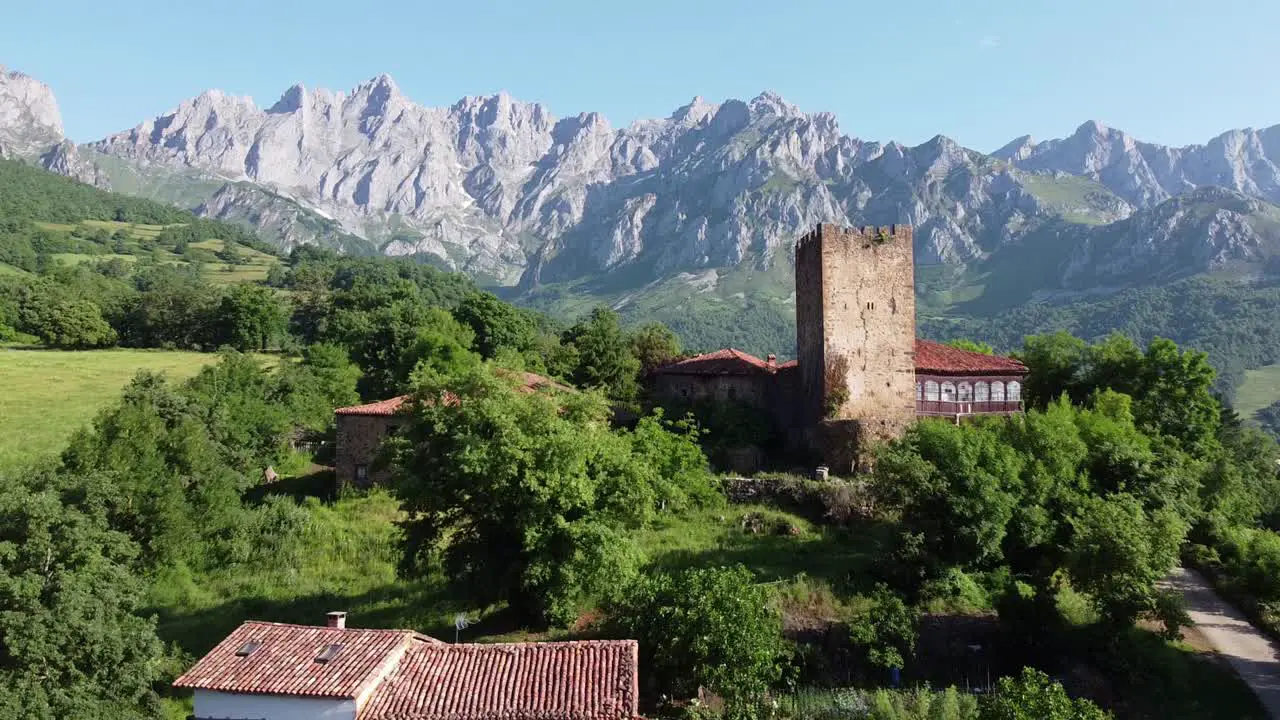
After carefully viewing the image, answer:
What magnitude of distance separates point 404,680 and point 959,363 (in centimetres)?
3443

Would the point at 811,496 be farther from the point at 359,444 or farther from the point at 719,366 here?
the point at 359,444

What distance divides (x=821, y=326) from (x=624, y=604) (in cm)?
2115

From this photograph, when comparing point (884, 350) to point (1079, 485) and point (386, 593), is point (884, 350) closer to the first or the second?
point (1079, 485)

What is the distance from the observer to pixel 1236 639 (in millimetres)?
29438

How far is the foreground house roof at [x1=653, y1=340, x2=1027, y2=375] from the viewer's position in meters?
43.4

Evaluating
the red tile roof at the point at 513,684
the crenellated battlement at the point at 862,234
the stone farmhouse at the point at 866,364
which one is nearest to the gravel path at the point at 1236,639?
the stone farmhouse at the point at 866,364

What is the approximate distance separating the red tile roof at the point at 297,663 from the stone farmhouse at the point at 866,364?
80.3 feet

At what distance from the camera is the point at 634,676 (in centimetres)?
1786

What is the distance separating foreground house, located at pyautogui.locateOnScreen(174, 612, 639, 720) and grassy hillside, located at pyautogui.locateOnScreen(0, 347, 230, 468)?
95.6 ft

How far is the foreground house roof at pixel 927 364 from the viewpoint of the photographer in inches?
1711

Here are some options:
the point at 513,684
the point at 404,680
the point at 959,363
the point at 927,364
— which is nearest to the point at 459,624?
the point at 404,680

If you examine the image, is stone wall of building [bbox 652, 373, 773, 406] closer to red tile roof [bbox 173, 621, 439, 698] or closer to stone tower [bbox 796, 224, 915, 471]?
stone tower [bbox 796, 224, 915, 471]

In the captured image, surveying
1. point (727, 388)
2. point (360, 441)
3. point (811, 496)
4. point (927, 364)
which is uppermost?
point (927, 364)

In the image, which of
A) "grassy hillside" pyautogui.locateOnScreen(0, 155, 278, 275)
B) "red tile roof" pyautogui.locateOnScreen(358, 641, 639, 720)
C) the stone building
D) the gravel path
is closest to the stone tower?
the gravel path
